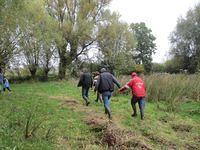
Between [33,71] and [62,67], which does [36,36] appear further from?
[62,67]

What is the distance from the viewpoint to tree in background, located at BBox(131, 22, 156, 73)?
68.7 metres

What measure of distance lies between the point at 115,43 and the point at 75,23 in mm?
5945

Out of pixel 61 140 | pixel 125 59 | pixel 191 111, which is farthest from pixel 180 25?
pixel 61 140

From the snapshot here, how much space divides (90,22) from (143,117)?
3232 centimetres

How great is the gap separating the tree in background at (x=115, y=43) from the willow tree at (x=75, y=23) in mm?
1257

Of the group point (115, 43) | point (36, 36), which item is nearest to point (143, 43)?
point (115, 43)

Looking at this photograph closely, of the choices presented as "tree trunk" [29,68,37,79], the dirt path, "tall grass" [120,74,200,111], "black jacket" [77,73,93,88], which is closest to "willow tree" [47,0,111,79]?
"tree trunk" [29,68,37,79]

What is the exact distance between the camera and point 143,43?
234ft

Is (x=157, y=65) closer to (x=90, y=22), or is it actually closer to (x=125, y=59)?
(x=125, y=59)

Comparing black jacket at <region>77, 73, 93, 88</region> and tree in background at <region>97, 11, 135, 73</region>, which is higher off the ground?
tree in background at <region>97, 11, 135, 73</region>

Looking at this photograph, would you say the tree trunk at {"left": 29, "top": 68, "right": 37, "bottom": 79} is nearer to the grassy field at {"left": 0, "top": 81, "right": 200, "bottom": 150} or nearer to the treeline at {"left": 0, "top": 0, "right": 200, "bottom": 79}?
the treeline at {"left": 0, "top": 0, "right": 200, "bottom": 79}

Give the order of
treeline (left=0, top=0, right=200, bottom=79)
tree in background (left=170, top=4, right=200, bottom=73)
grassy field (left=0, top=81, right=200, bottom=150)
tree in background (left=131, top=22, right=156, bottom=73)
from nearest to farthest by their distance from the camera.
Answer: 1. grassy field (left=0, top=81, right=200, bottom=150)
2. treeline (left=0, top=0, right=200, bottom=79)
3. tree in background (left=170, top=4, right=200, bottom=73)
4. tree in background (left=131, top=22, right=156, bottom=73)

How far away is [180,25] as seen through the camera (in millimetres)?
53969

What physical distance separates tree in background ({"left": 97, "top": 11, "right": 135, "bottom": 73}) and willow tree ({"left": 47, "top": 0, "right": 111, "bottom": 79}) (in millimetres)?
1257
